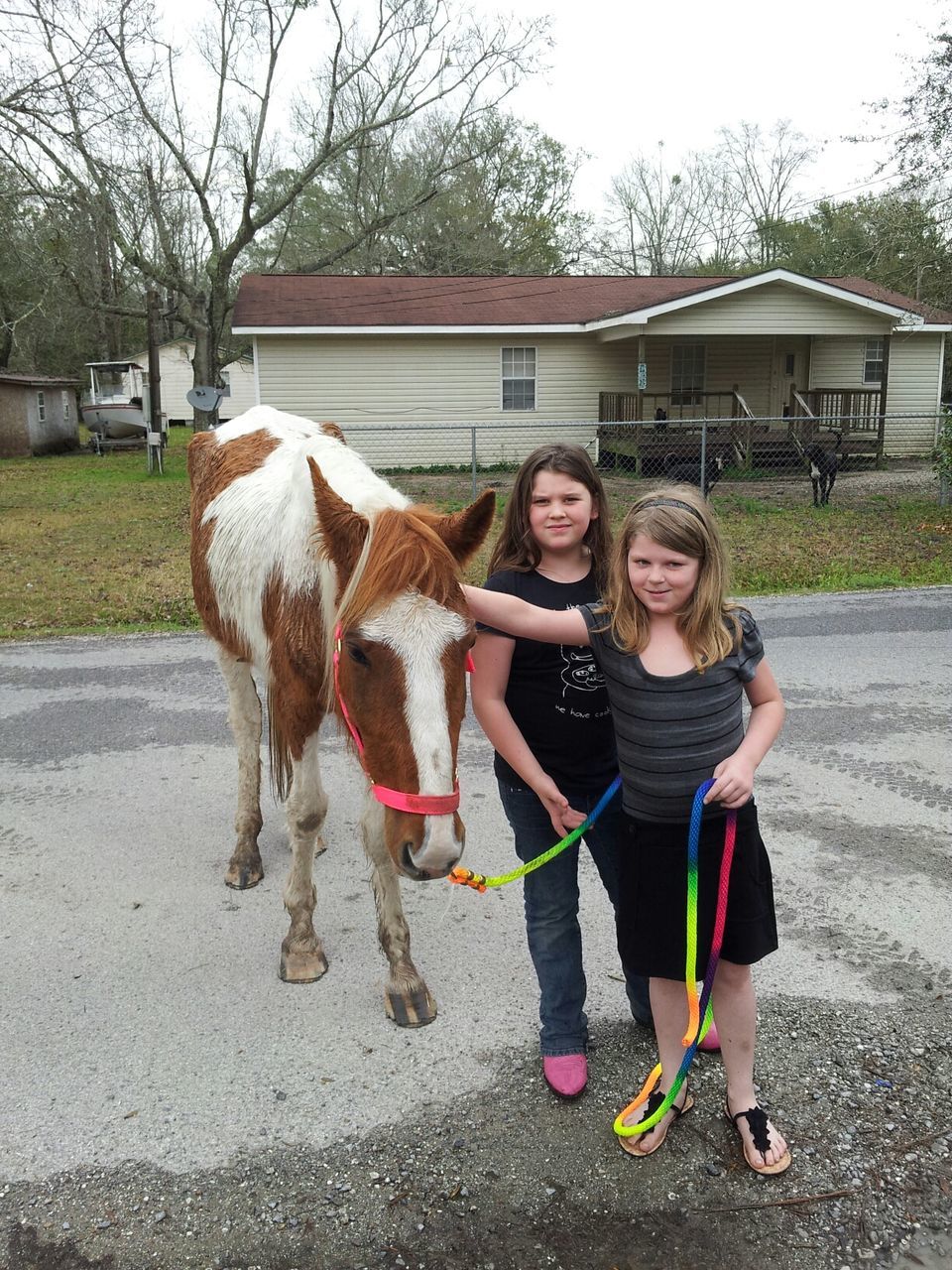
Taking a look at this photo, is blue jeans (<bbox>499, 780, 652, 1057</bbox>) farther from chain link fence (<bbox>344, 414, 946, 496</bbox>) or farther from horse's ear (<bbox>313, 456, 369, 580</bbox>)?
chain link fence (<bbox>344, 414, 946, 496</bbox>)

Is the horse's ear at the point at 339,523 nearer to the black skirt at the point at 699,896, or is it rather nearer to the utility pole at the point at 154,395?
the black skirt at the point at 699,896

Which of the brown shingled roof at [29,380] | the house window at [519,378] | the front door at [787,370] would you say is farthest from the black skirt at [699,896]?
the brown shingled roof at [29,380]

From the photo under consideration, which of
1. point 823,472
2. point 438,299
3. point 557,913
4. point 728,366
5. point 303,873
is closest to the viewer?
point 557,913

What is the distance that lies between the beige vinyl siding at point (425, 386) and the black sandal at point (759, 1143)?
18.5 meters

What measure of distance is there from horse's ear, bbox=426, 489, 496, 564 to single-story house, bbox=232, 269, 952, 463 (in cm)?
1695

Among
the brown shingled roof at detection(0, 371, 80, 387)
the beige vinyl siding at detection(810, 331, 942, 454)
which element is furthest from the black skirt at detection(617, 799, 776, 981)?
the brown shingled roof at detection(0, 371, 80, 387)

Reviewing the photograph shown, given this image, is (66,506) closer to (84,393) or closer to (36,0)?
(36,0)

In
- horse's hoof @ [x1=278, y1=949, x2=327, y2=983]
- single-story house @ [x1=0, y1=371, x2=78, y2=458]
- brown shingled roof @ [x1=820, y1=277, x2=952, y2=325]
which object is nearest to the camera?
horse's hoof @ [x1=278, y1=949, x2=327, y2=983]

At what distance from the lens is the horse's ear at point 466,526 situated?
Answer: 2.30 m

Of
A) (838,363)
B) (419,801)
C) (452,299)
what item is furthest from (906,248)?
(419,801)

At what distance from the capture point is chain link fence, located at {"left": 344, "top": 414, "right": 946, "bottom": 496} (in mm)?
18422

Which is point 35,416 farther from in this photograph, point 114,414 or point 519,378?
point 519,378

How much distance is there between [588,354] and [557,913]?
20.3 meters

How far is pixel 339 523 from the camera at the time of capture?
2244 mm
